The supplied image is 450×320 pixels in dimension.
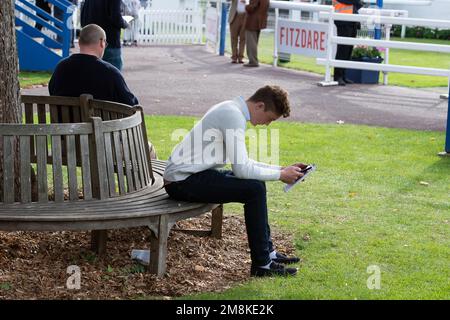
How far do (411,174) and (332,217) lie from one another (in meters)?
2.15

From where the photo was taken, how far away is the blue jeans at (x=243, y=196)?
6.32 meters

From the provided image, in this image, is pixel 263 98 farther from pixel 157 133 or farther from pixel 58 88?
pixel 157 133

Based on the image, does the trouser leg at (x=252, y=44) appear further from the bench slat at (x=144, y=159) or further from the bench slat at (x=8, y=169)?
the bench slat at (x=8, y=169)

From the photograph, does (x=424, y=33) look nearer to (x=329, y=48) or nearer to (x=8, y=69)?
(x=329, y=48)

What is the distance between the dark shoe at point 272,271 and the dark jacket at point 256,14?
1409 cm

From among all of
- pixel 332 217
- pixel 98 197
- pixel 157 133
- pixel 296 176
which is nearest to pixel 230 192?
pixel 296 176

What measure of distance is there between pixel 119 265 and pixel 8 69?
1.62m

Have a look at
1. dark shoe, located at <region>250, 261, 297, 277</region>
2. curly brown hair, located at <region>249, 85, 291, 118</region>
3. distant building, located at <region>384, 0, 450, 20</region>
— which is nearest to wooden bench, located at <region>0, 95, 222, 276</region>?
dark shoe, located at <region>250, 261, 297, 277</region>

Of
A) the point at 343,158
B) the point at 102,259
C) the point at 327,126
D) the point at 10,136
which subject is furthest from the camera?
the point at 327,126

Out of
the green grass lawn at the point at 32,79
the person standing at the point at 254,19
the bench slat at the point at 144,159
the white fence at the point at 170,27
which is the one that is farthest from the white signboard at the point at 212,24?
the bench slat at the point at 144,159

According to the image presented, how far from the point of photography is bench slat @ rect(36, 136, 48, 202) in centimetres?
610

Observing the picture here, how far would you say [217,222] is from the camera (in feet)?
24.2

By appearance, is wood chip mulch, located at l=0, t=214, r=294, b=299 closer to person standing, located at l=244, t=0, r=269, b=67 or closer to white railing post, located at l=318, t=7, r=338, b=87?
white railing post, located at l=318, t=7, r=338, b=87
